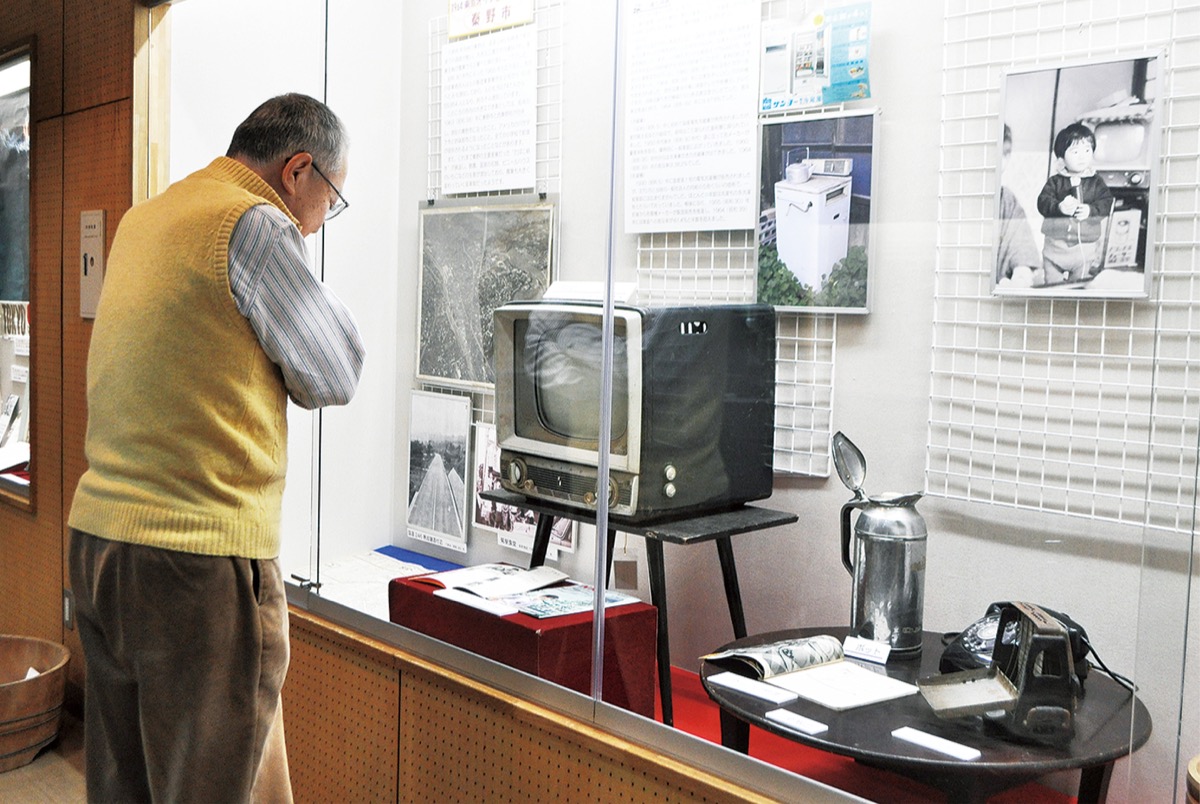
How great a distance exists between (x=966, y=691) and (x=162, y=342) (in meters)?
1.44

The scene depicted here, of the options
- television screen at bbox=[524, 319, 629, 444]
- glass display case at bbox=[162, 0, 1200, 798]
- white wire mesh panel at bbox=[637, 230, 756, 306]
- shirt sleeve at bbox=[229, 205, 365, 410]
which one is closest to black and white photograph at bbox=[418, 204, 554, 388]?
glass display case at bbox=[162, 0, 1200, 798]

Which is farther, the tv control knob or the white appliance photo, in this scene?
the tv control knob

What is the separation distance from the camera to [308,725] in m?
2.80

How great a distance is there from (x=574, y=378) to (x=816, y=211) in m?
0.58

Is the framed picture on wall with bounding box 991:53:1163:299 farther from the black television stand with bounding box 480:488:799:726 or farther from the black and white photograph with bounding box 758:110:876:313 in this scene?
the black television stand with bounding box 480:488:799:726

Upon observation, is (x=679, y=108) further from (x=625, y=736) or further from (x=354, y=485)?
(x=354, y=485)

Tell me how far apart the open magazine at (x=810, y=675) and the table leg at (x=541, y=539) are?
497 millimetres

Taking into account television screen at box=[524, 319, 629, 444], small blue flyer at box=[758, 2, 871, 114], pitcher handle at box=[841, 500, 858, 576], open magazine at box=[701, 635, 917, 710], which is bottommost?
open magazine at box=[701, 635, 917, 710]

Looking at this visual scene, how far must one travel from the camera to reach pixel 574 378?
221cm

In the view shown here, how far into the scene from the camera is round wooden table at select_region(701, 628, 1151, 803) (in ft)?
4.95

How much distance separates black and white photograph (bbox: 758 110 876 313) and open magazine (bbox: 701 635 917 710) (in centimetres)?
58

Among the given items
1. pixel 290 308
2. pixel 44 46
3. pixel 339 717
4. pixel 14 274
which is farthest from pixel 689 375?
pixel 14 274

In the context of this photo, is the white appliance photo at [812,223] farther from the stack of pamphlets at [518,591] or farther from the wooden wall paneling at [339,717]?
the wooden wall paneling at [339,717]

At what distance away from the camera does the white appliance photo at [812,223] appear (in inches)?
75.0
